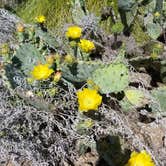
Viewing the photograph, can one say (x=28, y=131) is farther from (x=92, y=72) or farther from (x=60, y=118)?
(x=92, y=72)

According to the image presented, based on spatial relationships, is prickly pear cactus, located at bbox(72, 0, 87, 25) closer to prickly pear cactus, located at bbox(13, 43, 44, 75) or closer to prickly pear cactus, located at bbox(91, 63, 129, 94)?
prickly pear cactus, located at bbox(13, 43, 44, 75)

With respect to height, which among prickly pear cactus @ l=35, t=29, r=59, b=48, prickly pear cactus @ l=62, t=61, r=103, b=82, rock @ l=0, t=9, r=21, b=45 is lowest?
rock @ l=0, t=9, r=21, b=45

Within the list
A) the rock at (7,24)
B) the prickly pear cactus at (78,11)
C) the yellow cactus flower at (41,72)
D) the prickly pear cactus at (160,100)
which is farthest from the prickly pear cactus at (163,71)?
the rock at (7,24)

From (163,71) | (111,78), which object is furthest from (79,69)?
(163,71)

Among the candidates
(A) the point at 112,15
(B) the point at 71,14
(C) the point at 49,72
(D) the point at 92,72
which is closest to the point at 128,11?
(A) the point at 112,15

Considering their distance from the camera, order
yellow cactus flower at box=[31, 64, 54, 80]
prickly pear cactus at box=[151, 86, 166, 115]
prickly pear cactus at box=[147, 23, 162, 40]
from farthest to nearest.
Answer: prickly pear cactus at box=[147, 23, 162, 40]
prickly pear cactus at box=[151, 86, 166, 115]
yellow cactus flower at box=[31, 64, 54, 80]

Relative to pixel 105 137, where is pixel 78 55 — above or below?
above

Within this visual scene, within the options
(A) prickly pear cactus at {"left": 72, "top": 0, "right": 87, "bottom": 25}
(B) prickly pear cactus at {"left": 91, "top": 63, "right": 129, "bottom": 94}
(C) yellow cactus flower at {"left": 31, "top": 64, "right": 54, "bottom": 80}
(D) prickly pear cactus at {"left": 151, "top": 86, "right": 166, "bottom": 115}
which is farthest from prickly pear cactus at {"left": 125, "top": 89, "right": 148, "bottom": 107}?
(A) prickly pear cactus at {"left": 72, "top": 0, "right": 87, "bottom": 25}
